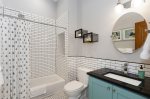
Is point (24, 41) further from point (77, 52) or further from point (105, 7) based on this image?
point (105, 7)

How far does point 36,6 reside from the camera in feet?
9.93

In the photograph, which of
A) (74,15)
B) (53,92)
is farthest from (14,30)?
(53,92)

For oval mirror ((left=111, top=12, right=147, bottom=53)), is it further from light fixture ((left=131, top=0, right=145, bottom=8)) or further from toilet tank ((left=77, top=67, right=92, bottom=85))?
toilet tank ((left=77, top=67, right=92, bottom=85))

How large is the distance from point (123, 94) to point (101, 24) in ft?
4.78

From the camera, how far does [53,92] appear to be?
2584 millimetres

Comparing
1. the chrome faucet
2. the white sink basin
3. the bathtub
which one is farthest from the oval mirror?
the bathtub

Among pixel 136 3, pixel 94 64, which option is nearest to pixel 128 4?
pixel 136 3

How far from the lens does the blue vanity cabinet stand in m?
1.14

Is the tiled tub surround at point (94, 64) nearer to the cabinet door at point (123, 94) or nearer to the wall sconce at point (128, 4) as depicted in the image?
the cabinet door at point (123, 94)

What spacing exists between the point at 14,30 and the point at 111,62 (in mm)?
1851

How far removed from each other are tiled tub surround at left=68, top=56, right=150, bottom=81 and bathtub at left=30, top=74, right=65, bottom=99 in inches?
15.6

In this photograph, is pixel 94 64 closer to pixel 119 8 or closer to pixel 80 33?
pixel 80 33

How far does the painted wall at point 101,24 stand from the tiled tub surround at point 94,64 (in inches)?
3.6

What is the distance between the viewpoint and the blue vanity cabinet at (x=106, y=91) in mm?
1141
